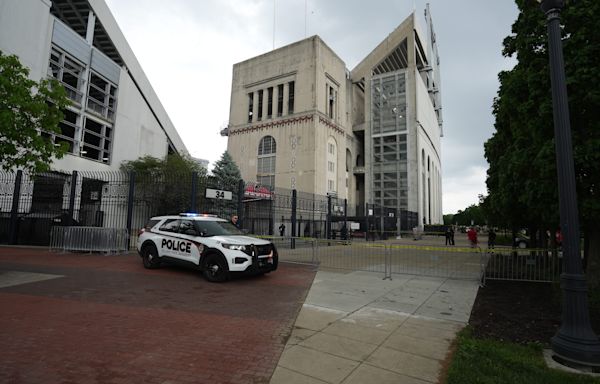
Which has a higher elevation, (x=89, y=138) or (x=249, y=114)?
(x=249, y=114)

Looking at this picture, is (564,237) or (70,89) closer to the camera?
(564,237)

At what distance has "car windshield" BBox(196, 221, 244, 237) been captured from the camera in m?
9.68

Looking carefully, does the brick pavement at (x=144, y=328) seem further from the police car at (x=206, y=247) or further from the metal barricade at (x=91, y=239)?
the metal barricade at (x=91, y=239)

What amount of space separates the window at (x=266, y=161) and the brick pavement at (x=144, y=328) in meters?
44.9

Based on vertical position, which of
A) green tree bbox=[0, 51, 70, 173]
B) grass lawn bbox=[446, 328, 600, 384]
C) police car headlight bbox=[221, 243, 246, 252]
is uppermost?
green tree bbox=[0, 51, 70, 173]

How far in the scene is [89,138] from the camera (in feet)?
125

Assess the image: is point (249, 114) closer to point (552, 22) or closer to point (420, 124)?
point (420, 124)

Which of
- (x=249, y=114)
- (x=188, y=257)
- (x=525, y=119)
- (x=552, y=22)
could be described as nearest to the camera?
(x=552, y=22)

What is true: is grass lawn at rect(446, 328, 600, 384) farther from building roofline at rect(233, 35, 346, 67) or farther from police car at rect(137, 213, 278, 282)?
building roofline at rect(233, 35, 346, 67)

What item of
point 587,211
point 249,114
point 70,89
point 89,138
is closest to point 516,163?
point 587,211

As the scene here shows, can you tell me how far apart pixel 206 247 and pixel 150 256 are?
2765mm

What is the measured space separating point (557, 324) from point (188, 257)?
27.9ft

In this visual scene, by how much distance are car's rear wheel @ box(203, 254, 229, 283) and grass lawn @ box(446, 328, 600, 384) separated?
19.0 feet

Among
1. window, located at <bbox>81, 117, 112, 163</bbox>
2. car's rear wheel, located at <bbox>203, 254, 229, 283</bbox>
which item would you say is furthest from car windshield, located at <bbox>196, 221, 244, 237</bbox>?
window, located at <bbox>81, 117, 112, 163</bbox>
